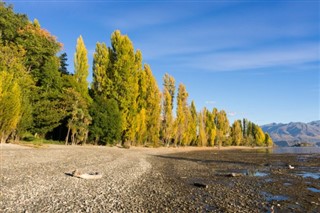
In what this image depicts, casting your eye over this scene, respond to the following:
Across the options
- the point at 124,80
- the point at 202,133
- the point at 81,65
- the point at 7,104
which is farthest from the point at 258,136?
the point at 7,104

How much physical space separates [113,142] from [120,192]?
4003cm

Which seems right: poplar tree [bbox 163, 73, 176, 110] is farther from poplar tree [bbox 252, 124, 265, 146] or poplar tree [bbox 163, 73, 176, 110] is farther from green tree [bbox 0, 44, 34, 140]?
poplar tree [bbox 252, 124, 265, 146]

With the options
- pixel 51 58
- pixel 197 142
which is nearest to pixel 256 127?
pixel 197 142

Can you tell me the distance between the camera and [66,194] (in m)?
11.8

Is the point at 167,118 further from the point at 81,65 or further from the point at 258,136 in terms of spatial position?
the point at 258,136

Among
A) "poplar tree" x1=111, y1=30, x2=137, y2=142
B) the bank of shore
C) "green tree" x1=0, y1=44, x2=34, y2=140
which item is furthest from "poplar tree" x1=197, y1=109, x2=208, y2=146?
the bank of shore

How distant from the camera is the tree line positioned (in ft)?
125

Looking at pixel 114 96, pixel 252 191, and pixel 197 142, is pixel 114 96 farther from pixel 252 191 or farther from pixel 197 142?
pixel 197 142

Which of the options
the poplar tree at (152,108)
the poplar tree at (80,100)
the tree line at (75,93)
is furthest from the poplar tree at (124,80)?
the poplar tree at (152,108)

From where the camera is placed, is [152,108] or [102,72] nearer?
[102,72]

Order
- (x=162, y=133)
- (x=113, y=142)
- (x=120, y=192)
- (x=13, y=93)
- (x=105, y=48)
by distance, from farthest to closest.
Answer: (x=162, y=133), (x=105, y=48), (x=113, y=142), (x=13, y=93), (x=120, y=192)

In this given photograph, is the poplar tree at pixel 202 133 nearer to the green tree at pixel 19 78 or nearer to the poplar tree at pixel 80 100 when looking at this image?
the poplar tree at pixel 80 100

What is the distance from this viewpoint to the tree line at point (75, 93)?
38.0 meters

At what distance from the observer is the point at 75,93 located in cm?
4419
